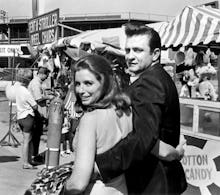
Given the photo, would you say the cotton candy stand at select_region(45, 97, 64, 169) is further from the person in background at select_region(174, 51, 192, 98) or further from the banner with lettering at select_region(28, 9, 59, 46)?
the person in background at select_region(174, 51, 192, 98)

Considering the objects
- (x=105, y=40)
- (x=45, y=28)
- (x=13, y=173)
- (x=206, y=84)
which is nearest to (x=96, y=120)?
(x=206, y=84)

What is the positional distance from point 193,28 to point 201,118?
235 centimetres

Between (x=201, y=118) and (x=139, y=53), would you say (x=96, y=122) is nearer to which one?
(x=139, y=53)

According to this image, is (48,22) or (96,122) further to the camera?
(48,22)

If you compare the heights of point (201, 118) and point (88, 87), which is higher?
point (88, 87)

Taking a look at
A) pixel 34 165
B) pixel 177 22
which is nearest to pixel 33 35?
pixel 34 165

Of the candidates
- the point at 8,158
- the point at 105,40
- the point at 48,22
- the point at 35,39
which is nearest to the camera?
the point at 48,22

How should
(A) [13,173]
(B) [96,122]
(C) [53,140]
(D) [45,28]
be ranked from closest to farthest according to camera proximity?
(B) [96,122] → (C) [53,140] → (A) [13,173] → (D) [45,28]

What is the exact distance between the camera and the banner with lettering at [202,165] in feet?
14.7

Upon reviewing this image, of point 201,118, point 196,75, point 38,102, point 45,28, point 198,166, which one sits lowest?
point 198,166

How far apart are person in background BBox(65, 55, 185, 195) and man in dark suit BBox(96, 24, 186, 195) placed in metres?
0.05

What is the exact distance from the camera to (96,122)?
6.13 feet

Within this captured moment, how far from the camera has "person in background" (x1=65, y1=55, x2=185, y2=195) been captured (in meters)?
1.83

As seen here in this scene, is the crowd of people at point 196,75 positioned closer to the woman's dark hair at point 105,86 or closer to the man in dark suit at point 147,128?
the man in dark suit at point 147,128
